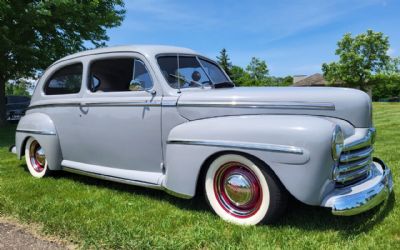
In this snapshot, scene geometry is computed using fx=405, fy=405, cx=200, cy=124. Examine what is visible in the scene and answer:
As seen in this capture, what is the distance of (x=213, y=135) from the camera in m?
3.65

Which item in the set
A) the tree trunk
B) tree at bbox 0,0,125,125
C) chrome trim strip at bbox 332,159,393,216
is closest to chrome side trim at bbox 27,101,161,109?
chrome trim strip at bbox 332,159,393,216

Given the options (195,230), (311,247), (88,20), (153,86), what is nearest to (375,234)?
(311,247)

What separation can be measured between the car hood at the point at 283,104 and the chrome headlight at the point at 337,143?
0.35 metres

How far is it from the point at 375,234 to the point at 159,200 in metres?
2.21

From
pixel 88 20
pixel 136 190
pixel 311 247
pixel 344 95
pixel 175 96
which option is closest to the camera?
pixel 311 247

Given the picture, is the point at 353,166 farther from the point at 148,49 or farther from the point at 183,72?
the point at 148,49

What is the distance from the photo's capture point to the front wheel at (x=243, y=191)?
11.2 feet

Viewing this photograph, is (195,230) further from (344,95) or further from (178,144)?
(344,95)

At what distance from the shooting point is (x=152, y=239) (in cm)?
322

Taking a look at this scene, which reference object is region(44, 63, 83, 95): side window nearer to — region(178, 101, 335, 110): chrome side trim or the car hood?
the car hood

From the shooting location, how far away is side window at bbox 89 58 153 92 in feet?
14.7

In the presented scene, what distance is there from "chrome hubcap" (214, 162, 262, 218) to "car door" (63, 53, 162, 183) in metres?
0.78

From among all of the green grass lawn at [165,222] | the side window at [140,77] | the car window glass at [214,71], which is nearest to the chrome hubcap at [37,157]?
the green grass lawn at [165,222]

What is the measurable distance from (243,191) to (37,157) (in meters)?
3.65
